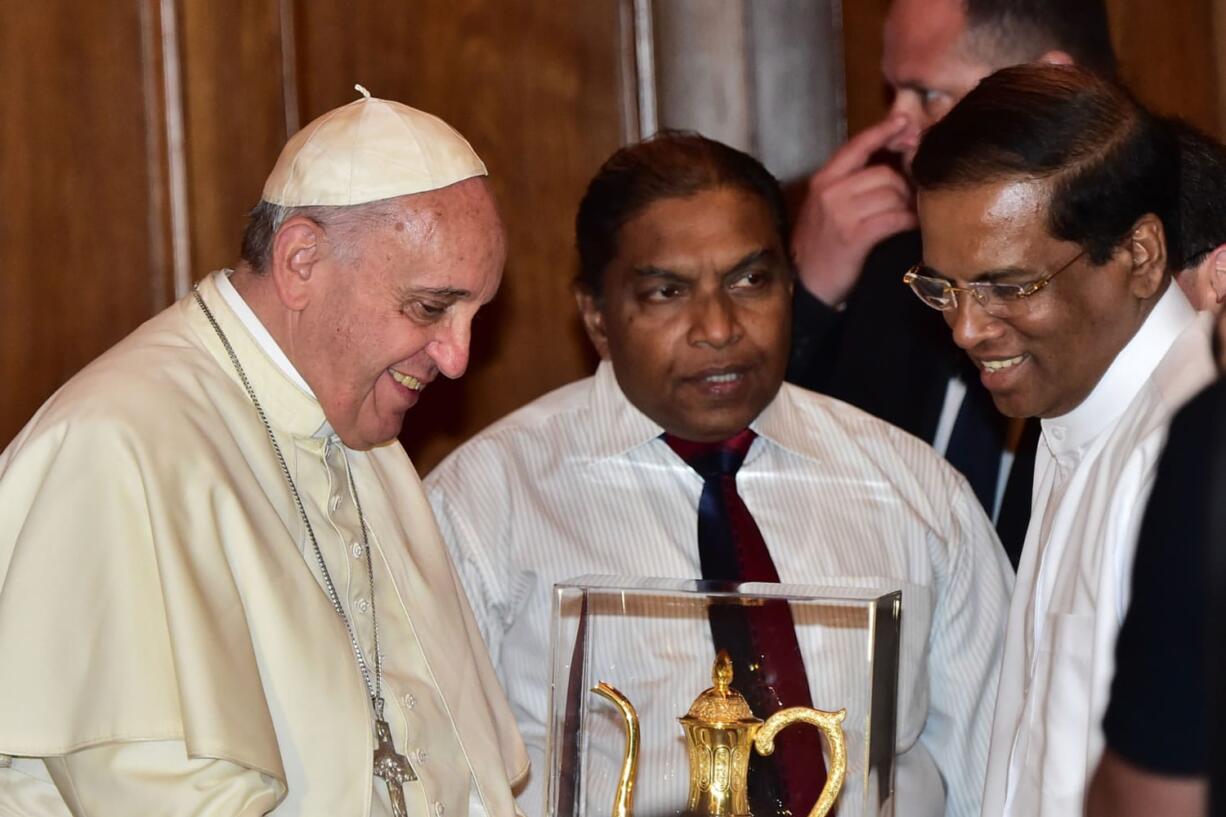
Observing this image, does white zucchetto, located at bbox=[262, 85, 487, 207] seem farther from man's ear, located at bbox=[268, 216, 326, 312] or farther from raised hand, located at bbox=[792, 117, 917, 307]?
raised hand, located at bbox=[792, 117, 917, 307]

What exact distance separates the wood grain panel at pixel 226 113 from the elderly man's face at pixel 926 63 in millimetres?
1507

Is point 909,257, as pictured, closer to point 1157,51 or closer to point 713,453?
point 713,453

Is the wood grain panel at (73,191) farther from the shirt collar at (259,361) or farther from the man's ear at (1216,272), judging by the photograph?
the man's ear at (1216,272)

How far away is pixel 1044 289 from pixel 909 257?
1.54 meters

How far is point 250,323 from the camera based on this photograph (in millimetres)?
2562

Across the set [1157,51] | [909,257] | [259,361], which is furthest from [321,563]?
[1157,51]

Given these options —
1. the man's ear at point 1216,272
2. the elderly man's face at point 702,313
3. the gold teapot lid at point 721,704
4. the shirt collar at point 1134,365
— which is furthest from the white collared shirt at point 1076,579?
the elderly man's face at point 702,313

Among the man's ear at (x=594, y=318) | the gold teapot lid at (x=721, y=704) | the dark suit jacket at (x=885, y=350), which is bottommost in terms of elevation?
the gold teapot lid at (x=721, y=704)

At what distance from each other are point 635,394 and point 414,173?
3.22ft

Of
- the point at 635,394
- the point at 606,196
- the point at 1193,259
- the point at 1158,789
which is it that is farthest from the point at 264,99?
the point at 1158,789

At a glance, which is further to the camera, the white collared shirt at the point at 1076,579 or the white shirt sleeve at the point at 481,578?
the white shirt sleeve at the point at 481,578

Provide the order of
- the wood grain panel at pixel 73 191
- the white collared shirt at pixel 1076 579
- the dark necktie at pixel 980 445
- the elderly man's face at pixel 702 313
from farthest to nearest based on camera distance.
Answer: the dark necktie at pixel 980 445 < the elderly man's face at pixel 702 313 < the wood grain panel at pixel 73 191 < the white collared shirt at pixel 1076 579

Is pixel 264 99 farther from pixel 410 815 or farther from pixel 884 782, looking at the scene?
pixel 884 782

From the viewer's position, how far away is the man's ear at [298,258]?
99.1 inches
